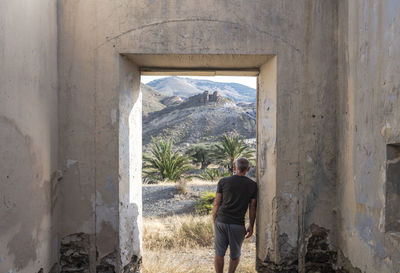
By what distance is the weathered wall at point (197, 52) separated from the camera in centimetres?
368

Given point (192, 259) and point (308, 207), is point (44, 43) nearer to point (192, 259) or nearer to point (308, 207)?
point (308, 207)

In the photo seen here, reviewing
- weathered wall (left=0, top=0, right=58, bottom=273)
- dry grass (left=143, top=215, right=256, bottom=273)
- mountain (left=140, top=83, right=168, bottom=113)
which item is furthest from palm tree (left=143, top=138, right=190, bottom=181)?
mountain (left=140, top=83, right=168, bottom=113)

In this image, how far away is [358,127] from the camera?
10.6ft

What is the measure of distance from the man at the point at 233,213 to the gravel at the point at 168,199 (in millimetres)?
5097

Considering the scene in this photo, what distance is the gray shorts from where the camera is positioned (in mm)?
3793

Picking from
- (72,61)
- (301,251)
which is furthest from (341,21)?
(72,61)

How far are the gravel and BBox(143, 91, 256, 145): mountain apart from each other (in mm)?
23714

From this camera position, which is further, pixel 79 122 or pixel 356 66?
pixel 79 122

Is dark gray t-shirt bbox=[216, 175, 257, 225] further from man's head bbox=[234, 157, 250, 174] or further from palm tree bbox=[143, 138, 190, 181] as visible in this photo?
palm tree bbox=[143, 138, 190, 181]

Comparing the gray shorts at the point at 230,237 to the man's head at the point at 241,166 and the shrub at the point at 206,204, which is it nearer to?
the man's head at the point at 241,166

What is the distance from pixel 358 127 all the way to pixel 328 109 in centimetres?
57

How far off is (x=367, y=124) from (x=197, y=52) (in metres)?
1.93

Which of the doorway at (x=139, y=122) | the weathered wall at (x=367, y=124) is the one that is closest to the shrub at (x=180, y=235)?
the doorway at (x=139, y=122)

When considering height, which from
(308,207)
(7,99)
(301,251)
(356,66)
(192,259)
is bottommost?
(192,259)
